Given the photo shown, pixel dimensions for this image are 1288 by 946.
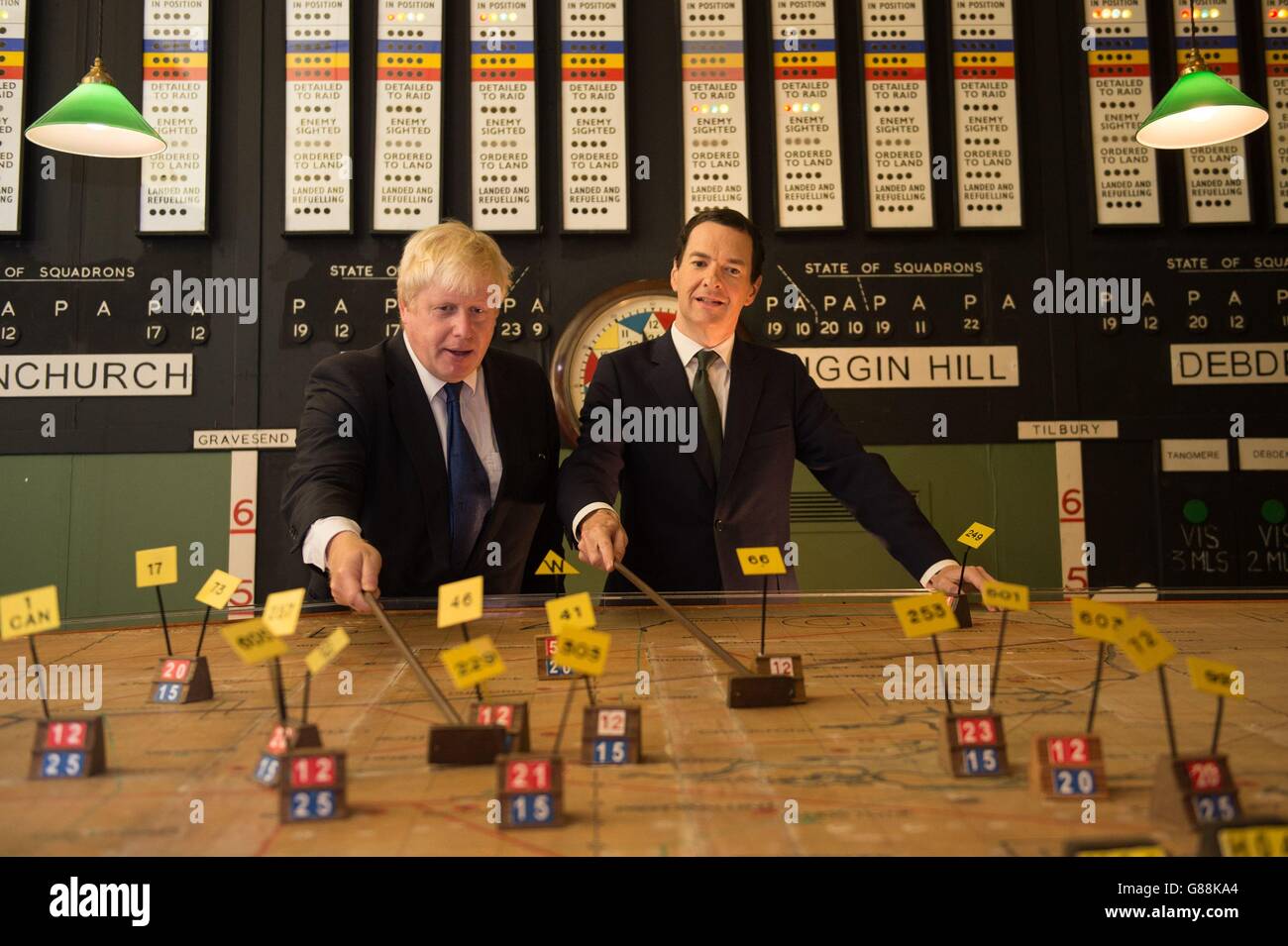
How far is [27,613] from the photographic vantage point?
1184 millimetres

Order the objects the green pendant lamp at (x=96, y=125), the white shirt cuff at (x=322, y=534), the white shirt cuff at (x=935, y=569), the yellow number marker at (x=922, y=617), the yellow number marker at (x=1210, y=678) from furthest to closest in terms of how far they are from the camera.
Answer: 1. the green pendant lamp at (x=96, y=125)
2. the white shirt cuff at (x=935, y=569)
3. the white shirt cuff at (x=322, y=534)
4. the yellow number marker at (x=922, y=617)
5. the yellow number marker at (x=1210, y=678)

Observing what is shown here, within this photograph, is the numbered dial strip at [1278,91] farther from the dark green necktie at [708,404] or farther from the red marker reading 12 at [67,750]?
the red marker reading 12 at [67,750]

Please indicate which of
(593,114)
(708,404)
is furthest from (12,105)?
(708,404)

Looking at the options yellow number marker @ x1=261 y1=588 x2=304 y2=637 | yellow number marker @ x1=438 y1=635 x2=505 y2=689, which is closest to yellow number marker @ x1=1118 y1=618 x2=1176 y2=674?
yellow number marker @ x1=438 y1=635 x2=505 y2=689

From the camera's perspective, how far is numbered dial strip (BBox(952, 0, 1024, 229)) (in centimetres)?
389

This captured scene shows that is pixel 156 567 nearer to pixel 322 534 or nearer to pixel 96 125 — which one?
pixel 322 534

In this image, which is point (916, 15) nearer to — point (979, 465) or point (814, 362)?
point (814, 362)

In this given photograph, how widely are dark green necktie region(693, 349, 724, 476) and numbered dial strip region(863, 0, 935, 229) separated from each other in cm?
148

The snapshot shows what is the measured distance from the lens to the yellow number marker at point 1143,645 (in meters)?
1.05

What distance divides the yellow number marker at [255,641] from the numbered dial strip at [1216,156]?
12.7ft

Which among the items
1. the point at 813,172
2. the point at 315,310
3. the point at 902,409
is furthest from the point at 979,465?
the point at 315,310

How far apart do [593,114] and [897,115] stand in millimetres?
1145

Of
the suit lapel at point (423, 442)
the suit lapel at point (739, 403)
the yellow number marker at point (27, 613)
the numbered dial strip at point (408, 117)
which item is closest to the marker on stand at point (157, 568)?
the yellow number marker at point (27, 613)

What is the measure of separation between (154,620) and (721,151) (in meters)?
2.67
